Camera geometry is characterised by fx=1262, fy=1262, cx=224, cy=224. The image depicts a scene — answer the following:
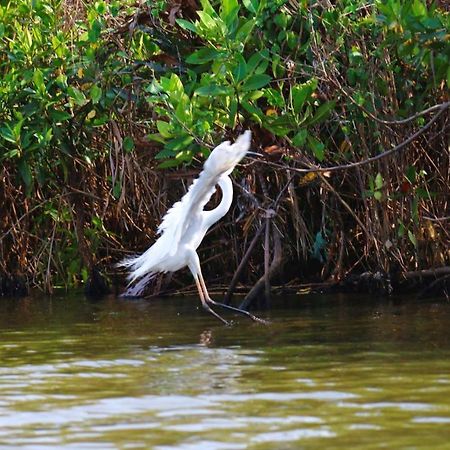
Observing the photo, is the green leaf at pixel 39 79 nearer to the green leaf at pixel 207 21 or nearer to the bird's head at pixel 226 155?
the green leaf at pixel 207 21

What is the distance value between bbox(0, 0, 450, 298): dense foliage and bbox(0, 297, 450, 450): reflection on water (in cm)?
78

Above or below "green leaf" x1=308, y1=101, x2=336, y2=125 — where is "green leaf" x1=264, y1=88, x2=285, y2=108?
above

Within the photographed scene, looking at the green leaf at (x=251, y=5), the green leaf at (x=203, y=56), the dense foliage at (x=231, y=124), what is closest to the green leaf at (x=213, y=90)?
the dense foliage at (x=231, y=124)

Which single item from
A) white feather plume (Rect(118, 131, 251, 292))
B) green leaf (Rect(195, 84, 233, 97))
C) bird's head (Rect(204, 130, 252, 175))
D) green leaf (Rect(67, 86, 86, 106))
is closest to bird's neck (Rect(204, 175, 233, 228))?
white feather plume (Rect(118, 131, 251, 292))

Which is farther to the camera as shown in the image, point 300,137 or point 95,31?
point 95,31

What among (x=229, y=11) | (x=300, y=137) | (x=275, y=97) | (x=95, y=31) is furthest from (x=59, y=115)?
(x=300, y=137)

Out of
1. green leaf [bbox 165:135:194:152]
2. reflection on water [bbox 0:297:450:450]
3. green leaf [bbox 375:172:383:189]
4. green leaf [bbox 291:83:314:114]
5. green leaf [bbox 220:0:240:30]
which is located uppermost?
green leaf [bbox 220:0:240:30]

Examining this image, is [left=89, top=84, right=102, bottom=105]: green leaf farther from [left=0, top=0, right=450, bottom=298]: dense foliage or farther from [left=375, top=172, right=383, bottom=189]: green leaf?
[left=375, top=172, right=383, bottom=189]: green leaf

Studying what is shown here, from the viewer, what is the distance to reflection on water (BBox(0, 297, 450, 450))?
4.21 m

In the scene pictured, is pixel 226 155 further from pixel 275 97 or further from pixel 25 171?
pixel 25 171

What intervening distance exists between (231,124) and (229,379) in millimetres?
2467

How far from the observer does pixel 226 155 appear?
700 cm

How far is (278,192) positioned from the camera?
9.02 m

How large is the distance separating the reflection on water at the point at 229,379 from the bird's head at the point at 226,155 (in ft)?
3.18
